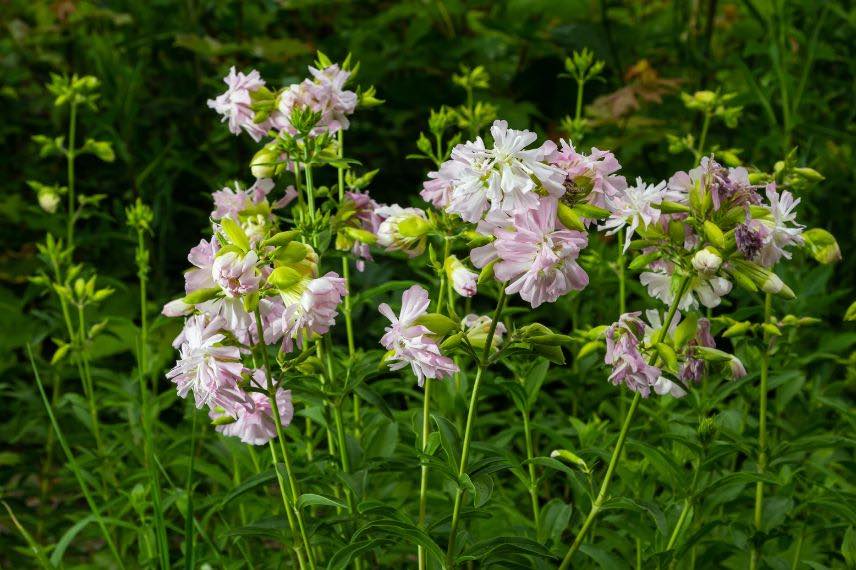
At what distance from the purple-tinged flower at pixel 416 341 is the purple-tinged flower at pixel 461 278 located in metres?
0.04

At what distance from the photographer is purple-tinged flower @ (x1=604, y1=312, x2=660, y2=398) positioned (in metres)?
1.18

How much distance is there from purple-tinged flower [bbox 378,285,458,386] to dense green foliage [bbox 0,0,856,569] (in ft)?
0.42

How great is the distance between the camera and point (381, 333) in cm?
243

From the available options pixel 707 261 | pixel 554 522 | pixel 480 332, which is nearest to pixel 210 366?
pixel 480 332

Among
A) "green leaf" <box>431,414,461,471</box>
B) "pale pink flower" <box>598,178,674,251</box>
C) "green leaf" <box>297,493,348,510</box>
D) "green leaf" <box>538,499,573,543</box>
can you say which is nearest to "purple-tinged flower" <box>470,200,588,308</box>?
"pale pink flower" <box>598,178,674,251</box>

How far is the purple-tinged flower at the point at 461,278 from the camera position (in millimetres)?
1146

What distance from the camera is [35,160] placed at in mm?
3592

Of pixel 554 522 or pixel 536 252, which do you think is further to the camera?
pixel 554 522

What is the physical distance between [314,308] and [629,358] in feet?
1.27

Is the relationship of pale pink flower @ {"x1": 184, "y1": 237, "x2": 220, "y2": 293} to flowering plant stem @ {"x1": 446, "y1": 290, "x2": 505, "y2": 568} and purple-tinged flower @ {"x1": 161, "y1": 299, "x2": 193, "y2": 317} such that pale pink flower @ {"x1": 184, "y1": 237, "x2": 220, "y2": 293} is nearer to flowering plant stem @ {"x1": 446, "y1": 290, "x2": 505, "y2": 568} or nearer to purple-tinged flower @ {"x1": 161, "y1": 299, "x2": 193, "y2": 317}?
purple-tinged flower @ {"x1": 161, "y1": 299, "x2": 193, "y2": 317}

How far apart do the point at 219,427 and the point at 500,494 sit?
690 mm

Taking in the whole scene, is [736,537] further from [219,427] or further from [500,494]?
[219,427]

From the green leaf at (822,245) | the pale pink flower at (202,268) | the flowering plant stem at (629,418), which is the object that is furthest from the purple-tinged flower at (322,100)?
the green leaf at (822,245)

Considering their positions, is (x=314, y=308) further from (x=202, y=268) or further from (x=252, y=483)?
(x=252, y=483)
